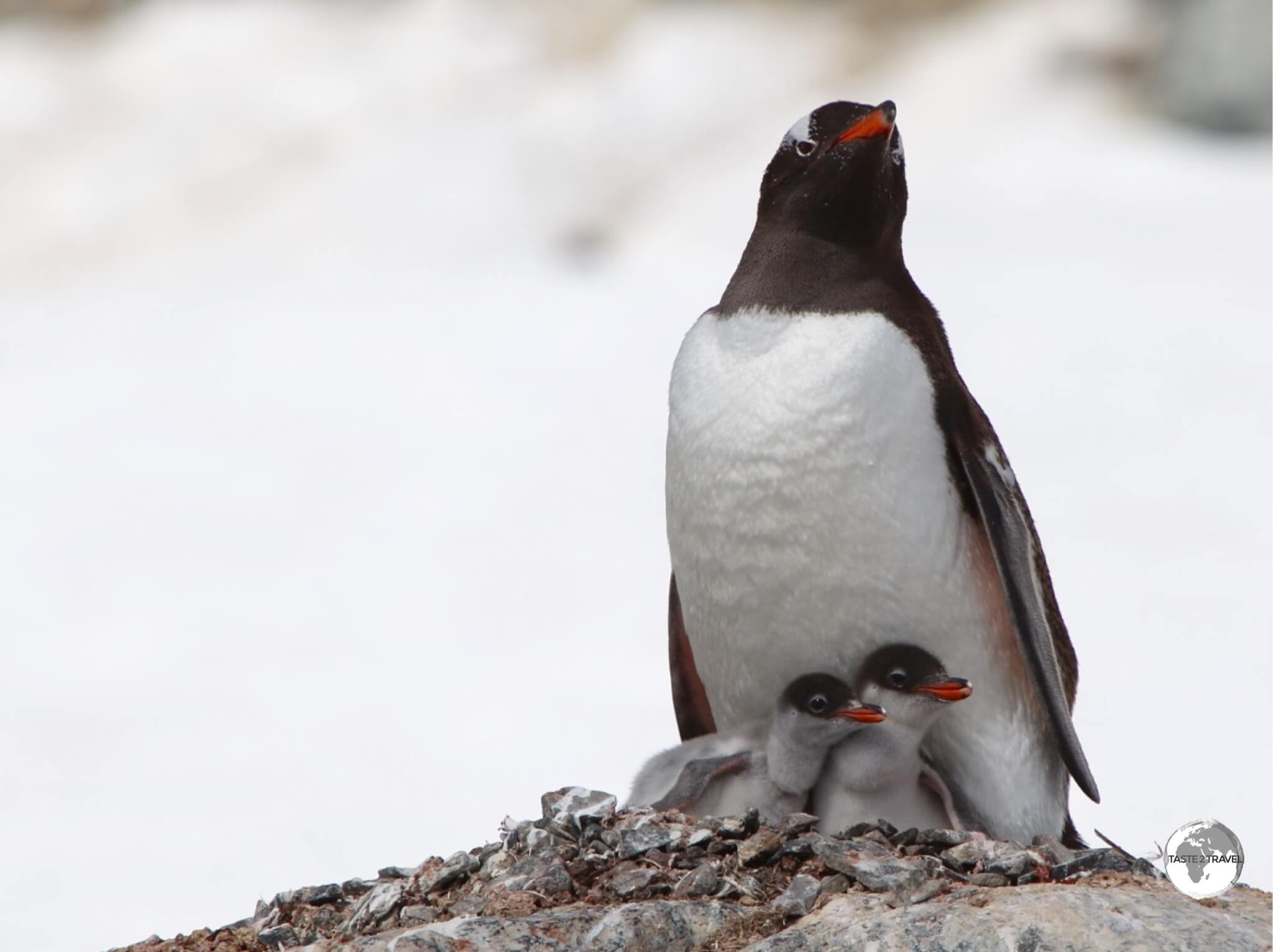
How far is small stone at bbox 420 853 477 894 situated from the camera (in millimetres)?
3596

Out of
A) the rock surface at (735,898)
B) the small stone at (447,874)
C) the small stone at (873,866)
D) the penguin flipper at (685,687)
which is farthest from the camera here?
the penguin flipper at (685,687)

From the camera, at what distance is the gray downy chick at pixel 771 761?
152 inches

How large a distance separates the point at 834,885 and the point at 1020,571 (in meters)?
1.00

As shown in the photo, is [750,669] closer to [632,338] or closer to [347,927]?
[347,927]

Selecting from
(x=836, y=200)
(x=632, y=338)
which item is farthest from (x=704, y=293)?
(x=836, y=200)

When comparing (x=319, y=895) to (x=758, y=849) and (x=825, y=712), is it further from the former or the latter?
(x=825, y=712)

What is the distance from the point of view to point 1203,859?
3.28m

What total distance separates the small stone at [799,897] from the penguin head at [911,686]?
1.95 feet

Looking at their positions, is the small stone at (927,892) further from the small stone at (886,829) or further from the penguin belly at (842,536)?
the penguin belly at (842,536)

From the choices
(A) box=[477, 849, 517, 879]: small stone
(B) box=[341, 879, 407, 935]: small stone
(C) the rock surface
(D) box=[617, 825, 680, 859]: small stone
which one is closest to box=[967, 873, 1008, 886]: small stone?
(C) the rock surface

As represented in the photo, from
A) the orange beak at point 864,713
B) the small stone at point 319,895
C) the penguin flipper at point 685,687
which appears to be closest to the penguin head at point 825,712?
the orange beak at point 864,713

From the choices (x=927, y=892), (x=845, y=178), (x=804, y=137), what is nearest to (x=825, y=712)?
(x=927, y=892)

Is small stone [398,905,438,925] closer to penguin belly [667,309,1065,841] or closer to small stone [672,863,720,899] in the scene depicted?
small stone [672,863,720,899]

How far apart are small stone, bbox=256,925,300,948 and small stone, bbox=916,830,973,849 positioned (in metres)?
1.16
